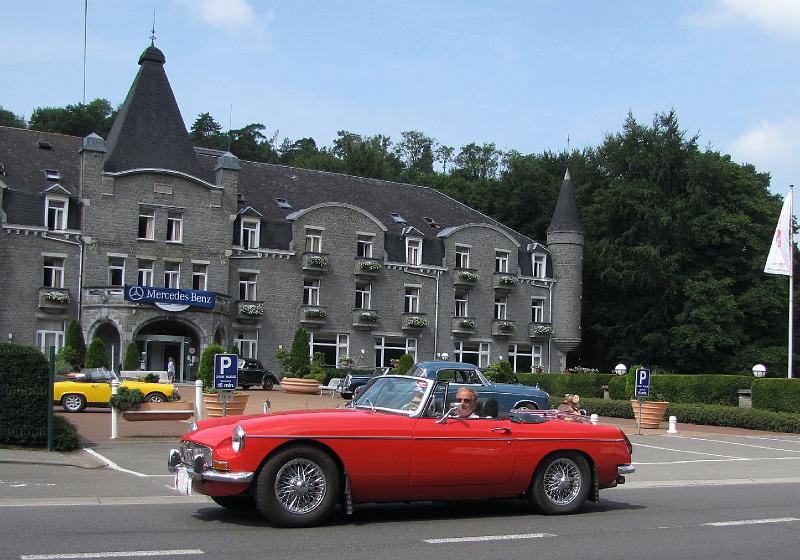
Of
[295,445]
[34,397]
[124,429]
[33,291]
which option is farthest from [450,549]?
[33,291]

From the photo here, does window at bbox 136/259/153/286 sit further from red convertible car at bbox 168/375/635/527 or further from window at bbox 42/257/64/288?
red convertible car at bbox 168/375/635/527

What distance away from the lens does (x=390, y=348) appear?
58.0 meters

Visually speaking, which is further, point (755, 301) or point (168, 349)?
point (755, 301)

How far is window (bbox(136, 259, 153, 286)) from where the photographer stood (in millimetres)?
49719

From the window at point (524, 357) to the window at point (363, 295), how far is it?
10530 mm

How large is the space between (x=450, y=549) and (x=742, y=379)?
2998 cm

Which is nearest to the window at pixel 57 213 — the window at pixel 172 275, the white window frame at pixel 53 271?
the white window frame at pixel 53 271

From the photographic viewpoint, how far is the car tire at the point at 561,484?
37.6ft

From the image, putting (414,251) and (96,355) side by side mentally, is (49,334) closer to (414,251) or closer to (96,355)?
(96,355)

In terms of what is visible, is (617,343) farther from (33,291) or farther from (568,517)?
(568,517)

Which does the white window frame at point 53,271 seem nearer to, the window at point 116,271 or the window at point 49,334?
the window at point 49,334

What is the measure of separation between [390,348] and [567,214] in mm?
15298

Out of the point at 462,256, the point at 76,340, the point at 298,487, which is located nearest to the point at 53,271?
the point at 76,340

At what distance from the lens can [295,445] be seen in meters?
9.93
